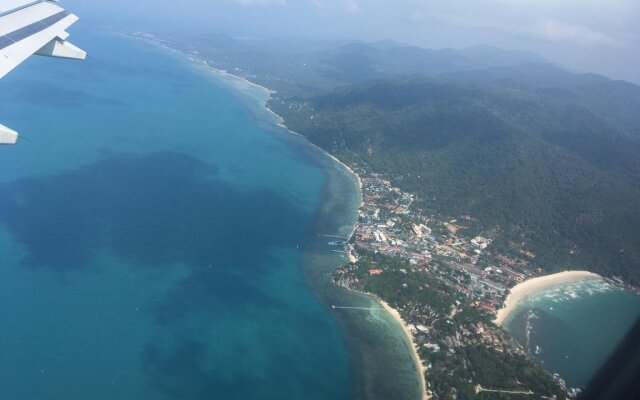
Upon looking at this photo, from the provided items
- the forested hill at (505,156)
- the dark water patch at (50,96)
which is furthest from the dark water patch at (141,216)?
the dark water patch at (50,96)

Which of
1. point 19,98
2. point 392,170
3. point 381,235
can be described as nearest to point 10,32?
point 381,235

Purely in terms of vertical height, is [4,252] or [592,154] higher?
[592,154]

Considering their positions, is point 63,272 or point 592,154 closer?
point 63,272

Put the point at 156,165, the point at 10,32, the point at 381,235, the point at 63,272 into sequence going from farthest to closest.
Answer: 1. the point at 156,165
2. the point at 381,235
3. the point at 63,272
4. the point at 10,32

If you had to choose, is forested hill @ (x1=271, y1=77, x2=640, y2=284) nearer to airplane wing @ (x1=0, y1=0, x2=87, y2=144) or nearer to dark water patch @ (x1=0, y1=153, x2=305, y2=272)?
dark water patch @ (x1=0, y1=153, x2=305, y2=272)

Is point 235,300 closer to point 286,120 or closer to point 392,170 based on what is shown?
point 392,170

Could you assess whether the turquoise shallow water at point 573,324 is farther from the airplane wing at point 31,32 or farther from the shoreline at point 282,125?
the airplane wing at point 31,32

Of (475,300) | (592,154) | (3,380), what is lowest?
(3,380)
